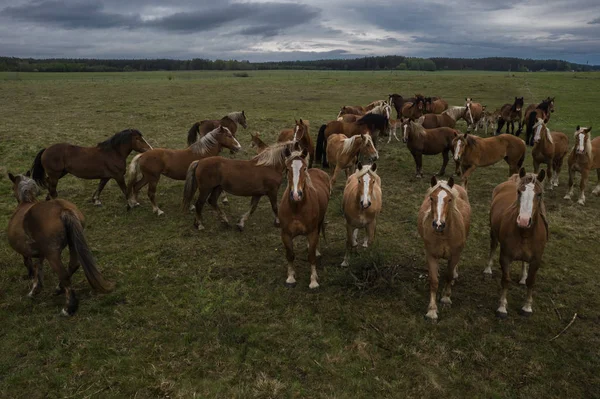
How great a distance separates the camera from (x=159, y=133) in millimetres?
17625

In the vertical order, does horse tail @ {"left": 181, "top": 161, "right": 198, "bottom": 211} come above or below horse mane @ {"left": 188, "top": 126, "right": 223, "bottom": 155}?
below

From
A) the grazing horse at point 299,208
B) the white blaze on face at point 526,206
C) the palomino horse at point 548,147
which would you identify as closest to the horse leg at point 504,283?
the white blaze on face at point 526,206

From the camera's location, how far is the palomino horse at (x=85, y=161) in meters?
8.61

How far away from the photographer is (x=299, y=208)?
5.60 m

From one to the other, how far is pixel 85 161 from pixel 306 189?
19.9 feet

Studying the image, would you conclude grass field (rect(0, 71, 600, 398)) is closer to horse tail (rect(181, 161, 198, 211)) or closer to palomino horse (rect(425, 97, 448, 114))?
horse tail (rect(181, 161, 198, 211))

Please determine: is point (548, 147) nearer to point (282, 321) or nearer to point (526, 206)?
point (526, 206)

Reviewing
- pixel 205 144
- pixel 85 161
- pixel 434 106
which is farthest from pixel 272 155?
pixel 434 106

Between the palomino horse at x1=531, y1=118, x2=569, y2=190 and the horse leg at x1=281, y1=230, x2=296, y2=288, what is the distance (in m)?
8.48

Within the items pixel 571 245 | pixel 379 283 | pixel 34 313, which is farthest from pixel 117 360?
pixel 571 245

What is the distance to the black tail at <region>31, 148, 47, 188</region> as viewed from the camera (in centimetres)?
867

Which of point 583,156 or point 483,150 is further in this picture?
point 483,150

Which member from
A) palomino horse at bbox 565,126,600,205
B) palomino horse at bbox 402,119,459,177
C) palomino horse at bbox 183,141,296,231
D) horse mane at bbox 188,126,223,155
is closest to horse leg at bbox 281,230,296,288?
palomino horse at bbox 183,141,296,231

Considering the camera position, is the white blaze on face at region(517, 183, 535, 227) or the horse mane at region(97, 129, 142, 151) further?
the horse mane at region(97, 129, 142, 151)
